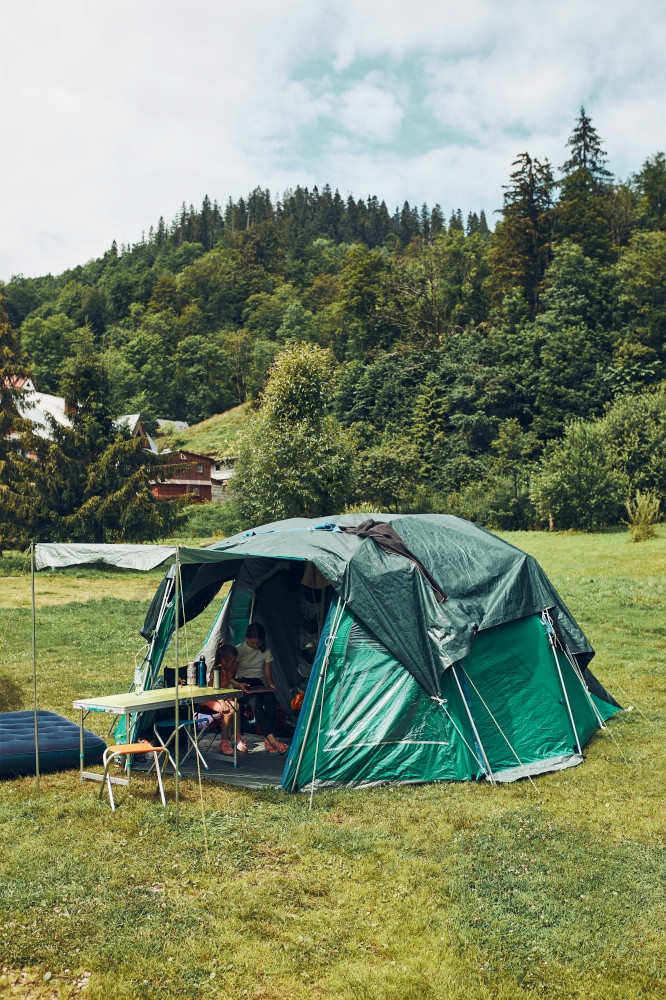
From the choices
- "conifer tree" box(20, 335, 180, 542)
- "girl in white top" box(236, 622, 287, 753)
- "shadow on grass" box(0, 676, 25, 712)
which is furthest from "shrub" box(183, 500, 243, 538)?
"girl in white top" box(236, 622, 287, 753)

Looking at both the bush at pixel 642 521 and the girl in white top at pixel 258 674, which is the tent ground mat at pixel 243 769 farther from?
the bush at pixel 642 521

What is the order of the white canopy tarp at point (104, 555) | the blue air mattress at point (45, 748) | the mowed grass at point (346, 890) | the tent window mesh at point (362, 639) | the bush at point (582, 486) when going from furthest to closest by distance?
the bush at point (582, 486) < the blue air mattress at point (45, 748) < the tent window mesh at point (362, 639) < the white canopy tarp at point (104, 555) < the mowed grass at point (346, 890)

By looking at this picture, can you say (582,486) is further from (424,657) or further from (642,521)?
(424,657)

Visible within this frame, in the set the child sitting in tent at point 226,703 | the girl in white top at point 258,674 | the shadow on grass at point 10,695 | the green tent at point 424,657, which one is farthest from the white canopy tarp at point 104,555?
the shadow on grass at point 10,695

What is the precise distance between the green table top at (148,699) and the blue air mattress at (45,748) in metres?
0.90

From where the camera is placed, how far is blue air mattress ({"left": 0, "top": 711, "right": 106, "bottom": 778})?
9578 millimetres

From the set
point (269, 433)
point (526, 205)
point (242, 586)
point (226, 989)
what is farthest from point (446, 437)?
point (226, 989)

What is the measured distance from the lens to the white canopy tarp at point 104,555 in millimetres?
8375

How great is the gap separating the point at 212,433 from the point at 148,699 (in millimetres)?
81177

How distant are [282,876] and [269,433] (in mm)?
35763

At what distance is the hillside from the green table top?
227ft

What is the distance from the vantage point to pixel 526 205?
67.9 metres

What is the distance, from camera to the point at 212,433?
3511 inches

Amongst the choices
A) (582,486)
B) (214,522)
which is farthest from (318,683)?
(214,522)
